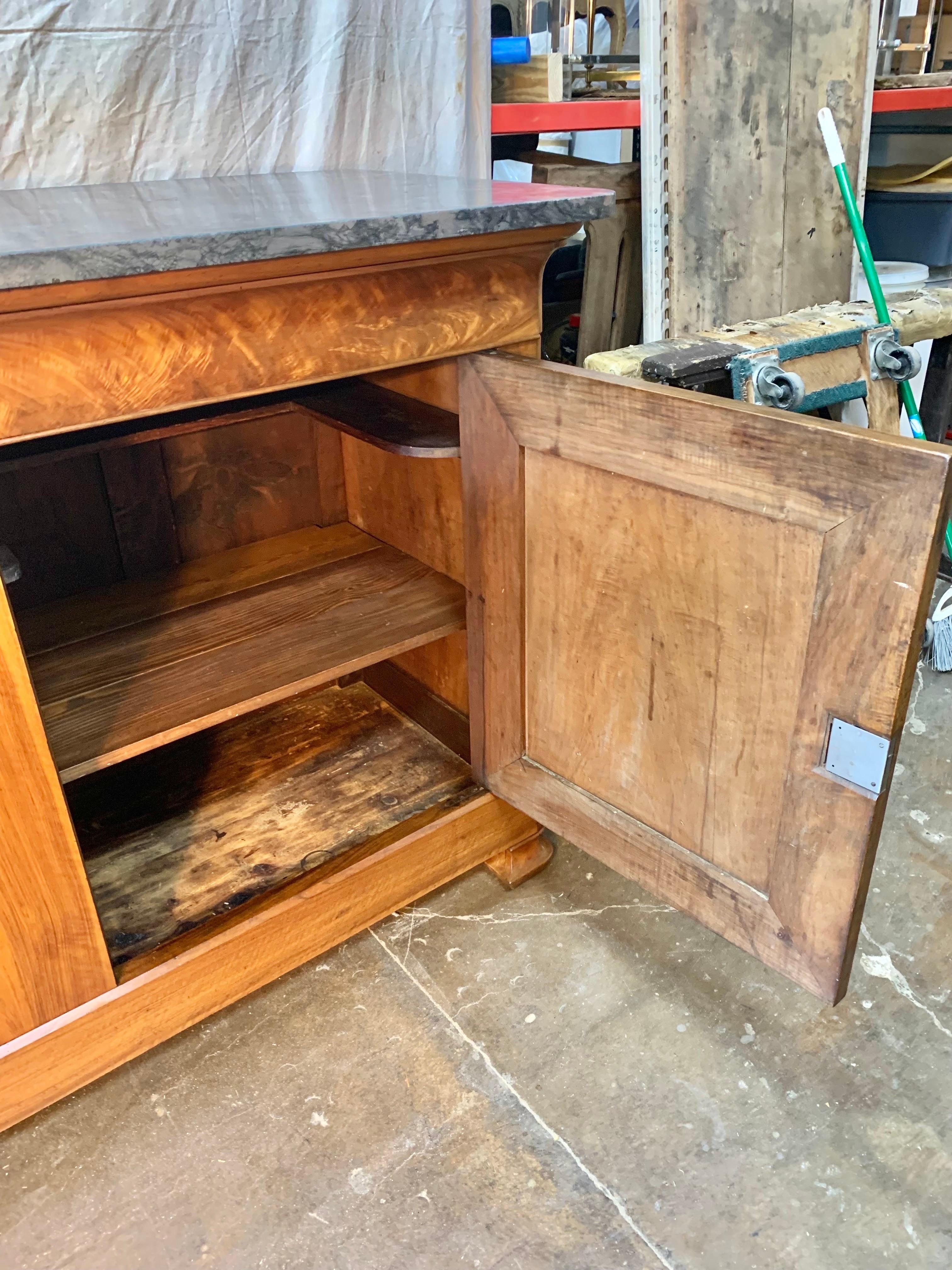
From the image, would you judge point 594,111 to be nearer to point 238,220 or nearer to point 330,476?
point 330,476

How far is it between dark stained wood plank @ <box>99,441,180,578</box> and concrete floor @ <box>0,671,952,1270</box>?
0.71 meters

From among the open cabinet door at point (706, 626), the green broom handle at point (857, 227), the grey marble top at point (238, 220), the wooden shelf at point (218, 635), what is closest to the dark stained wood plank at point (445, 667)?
the wooden shelf at point (218, 635)

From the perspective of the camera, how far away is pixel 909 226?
267 cm

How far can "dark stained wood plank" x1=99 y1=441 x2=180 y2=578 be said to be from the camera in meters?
1.46

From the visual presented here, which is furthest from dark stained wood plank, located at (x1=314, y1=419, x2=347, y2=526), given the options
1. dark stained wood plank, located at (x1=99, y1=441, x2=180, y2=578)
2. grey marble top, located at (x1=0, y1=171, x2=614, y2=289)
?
grey marble top, located at (x1=0, y1=171, x2=614, y2=289)

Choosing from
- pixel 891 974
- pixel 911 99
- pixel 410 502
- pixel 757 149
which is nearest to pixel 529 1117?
pixel 891 974

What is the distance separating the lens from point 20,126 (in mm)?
1382

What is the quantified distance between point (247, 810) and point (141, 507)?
1.70ft

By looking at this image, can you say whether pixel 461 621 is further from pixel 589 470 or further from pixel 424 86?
pixel 424 86

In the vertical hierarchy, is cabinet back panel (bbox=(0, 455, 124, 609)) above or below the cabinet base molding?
above

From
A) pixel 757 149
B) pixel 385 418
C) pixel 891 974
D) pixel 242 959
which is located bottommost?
pixel 891 974

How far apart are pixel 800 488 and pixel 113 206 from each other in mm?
846

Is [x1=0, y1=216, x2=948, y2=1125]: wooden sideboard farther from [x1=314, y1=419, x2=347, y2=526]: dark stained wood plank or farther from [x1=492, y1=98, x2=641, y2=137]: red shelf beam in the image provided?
[x1=492, y1=98, x2=641, y2=137]: red shelf beam

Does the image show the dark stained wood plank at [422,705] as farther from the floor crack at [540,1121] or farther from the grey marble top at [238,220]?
the grey marble top at [238,220]
